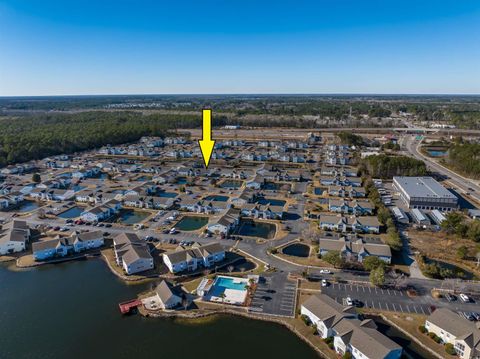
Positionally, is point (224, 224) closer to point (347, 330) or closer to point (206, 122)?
point (206, 122)

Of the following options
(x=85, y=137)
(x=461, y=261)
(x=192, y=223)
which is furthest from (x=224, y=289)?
(x=85, y=137)

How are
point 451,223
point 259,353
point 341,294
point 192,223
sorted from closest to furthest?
point 259,353, point 341,294, point 451,223, point 192,223

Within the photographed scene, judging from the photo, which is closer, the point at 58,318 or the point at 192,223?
the point at 58,318

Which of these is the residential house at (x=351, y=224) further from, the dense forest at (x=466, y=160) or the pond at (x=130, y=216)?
the dense forest at (x=466, y=160)

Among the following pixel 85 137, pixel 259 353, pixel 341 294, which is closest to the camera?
pixel 259 353

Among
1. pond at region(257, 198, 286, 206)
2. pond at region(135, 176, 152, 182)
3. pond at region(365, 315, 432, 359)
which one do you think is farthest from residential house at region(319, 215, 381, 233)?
pond at region(135, 176, 152, 182)

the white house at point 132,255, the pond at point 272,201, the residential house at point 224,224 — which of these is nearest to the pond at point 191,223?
the residential house at point 224,224

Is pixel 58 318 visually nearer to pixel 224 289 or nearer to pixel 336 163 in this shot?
pixel 224 289
